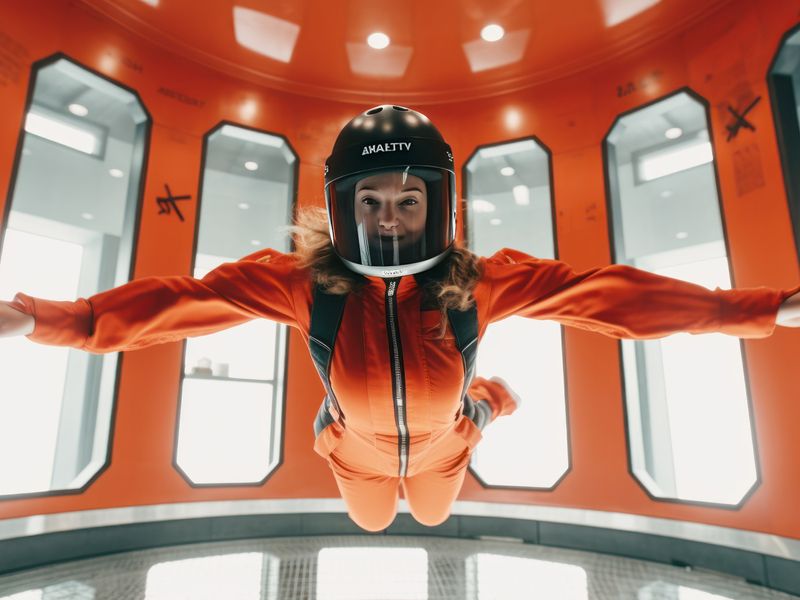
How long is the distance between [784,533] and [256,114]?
191 inches

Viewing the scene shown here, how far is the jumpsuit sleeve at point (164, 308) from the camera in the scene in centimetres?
114

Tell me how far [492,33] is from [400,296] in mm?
3262

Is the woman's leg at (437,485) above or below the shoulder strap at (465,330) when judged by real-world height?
below

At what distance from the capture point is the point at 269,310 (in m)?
1.48

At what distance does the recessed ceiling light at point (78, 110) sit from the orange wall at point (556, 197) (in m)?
0.49

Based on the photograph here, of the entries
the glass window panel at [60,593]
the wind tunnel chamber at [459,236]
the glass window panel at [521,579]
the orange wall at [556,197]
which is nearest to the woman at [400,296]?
the glass window panel at [521,579]

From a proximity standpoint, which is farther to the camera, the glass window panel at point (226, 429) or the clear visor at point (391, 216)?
the glass window panel at point (226, 429)

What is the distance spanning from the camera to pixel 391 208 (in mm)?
1422

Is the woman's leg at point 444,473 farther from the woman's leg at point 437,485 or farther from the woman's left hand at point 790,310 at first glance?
the woman's left hand at point 790,310

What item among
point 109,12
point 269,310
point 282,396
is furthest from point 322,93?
point 269,310

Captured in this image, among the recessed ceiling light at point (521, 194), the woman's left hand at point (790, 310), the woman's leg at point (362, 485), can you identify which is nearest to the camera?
the woman's left hand at point (790, 310)

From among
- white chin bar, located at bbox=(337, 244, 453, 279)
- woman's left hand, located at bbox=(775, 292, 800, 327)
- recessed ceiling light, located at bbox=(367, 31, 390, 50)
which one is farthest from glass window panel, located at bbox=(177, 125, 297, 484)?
woman's left hand, located at bbox=(775, 292, 800, 327)

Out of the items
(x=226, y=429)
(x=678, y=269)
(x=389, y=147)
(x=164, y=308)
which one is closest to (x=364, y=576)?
(x=226, y=429)

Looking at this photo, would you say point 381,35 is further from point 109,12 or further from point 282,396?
point 282,396
